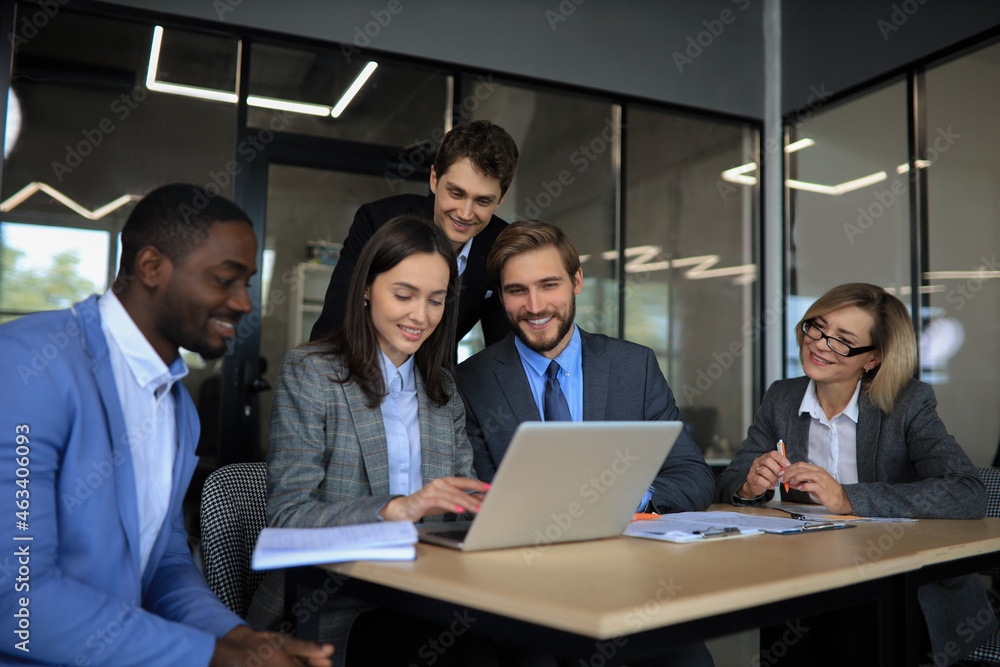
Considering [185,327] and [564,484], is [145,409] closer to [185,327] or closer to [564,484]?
[185,327]

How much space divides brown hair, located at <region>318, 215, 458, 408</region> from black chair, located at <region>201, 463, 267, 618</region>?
0.34m

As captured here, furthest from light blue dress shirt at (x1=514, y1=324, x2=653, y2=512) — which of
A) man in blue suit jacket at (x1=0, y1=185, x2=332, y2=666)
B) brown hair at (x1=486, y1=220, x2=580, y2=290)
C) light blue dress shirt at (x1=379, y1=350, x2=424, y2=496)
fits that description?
man in blue suit jacket at (x1=0, y1=185, x2=332, y2=666)

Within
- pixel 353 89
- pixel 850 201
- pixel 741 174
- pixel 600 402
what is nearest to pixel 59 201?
pixel 353 89

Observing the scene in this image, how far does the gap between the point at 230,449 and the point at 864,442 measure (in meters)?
3.11

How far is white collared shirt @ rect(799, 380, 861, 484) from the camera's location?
2.34 meters

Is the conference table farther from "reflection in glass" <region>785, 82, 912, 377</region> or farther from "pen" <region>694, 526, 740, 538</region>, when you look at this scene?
"reflection in glass" <region>785, 82, 912, 377</region>

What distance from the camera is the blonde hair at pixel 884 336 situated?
229 cm

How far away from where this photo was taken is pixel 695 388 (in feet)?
18.2

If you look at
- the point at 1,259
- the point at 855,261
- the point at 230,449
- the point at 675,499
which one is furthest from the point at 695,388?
the point at 1,259

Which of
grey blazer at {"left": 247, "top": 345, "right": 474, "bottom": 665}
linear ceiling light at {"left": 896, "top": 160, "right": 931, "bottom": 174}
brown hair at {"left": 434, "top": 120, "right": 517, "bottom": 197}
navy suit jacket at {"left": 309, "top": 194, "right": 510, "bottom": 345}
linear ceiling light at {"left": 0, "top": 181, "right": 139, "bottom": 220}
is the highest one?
linear ceiling light at {"left": 896, "top": 160, "right": 931, "bottom": 174}

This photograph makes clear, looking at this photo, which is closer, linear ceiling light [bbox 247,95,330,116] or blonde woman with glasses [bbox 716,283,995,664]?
blonde woman with glasses [bbox 716,283,995,664]

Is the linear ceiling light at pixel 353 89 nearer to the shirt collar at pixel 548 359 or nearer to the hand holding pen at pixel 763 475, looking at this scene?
the shirt collar at pixel 548 359

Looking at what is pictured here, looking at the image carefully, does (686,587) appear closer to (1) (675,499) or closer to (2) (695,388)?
(1) (675,499)

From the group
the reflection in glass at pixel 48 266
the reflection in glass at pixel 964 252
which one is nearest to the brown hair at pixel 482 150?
the reflection in glass at pixel 48 266
